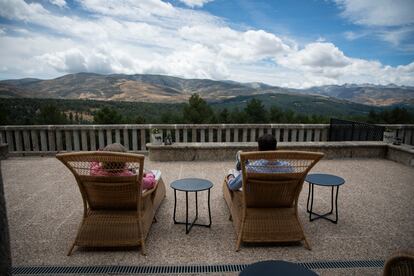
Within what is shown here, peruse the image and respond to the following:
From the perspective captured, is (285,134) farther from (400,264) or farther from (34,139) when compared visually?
(34,139)

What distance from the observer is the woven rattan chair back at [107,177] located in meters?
2.19

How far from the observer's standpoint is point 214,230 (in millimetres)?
3021

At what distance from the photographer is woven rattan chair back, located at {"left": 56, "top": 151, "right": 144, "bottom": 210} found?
2.19m

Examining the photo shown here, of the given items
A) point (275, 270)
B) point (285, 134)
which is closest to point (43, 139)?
point (285, 134)

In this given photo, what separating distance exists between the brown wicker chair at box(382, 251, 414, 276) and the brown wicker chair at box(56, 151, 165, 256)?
183 centimetres

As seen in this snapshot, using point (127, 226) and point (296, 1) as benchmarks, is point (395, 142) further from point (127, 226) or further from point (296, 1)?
point (127, 226)

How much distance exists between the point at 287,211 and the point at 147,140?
236 inches

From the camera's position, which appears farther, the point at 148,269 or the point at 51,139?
the point at 51,139

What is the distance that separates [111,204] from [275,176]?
1.65 m

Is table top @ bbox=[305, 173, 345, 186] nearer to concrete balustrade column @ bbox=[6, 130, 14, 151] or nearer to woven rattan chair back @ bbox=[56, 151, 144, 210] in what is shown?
woven rattan chair back @ bbox=[56, 151, 144, 210]

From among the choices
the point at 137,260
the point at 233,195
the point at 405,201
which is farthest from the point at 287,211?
the point at 405,201

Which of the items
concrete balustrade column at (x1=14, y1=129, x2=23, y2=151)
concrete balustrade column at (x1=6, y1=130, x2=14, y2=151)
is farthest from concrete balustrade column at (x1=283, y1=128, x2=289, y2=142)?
concrete balustrade column at (x1=6, y1=130, x2=14, y2=151)

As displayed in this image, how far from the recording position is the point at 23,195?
4.14m

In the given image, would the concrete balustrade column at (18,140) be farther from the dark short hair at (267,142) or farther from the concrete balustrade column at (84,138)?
the dark short hair at (267,142)
